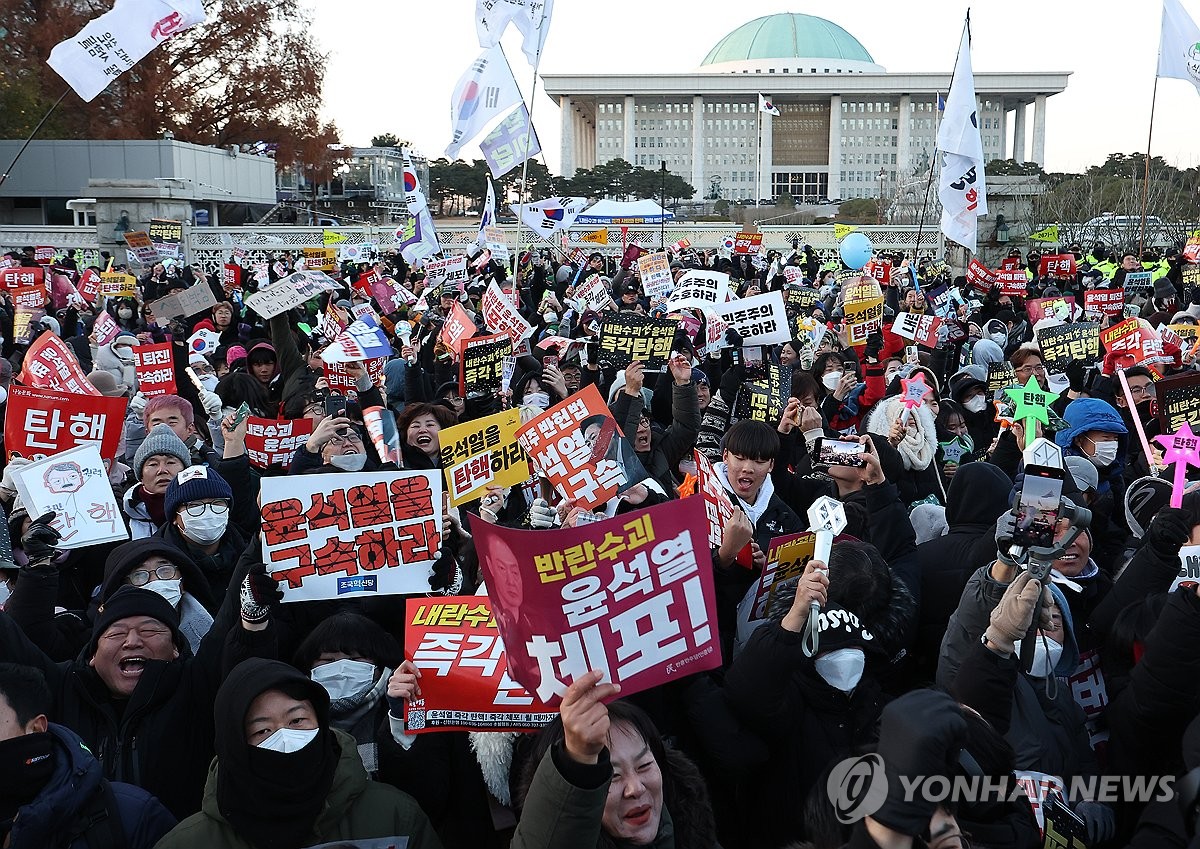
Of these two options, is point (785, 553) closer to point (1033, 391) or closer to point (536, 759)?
point (536, 759)

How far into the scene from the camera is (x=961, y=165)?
503 inches

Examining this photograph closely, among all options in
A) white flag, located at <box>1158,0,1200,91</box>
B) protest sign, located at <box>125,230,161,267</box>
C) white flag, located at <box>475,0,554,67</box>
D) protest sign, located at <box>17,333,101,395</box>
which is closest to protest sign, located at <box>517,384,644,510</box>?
protest sign, located at <box>17,333,101,395</box>

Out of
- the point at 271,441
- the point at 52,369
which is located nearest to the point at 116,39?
the point at 52,369

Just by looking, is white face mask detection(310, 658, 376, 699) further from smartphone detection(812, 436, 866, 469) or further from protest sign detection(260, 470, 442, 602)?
smartphone detection(812, 436, 866, 469)

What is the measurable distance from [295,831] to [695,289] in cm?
700

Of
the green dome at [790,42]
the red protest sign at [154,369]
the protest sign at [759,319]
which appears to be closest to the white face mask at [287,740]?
the red protest sign at [154,369]

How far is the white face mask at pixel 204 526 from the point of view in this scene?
13.8 feet

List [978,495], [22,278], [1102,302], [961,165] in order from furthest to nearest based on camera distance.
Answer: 1. [22,278]
2. [961,165]
3. [1102,302]
4. [978,495]

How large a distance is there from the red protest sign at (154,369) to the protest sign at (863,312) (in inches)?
218

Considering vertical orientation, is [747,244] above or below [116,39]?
below

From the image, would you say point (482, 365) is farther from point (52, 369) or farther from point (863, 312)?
point (863, 312)

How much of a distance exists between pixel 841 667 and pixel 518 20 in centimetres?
1081

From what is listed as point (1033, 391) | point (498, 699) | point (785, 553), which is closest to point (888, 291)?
point (1033, 391)

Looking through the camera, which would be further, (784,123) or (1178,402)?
(784,123)
